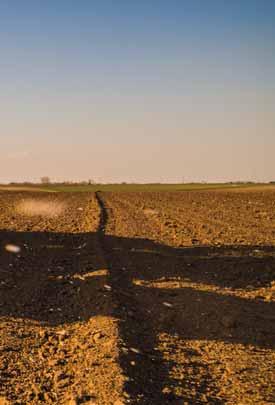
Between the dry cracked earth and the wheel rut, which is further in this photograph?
the dry cracked earth

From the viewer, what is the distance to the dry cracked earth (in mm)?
5477

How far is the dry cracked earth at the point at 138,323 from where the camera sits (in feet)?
18.0

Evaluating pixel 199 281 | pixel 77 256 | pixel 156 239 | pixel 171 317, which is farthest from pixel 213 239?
pixel 171 317

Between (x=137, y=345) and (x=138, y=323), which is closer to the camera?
(x=137, y=345)

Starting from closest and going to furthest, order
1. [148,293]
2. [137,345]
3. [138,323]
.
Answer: [137,345]
[138,323]
[148,293]

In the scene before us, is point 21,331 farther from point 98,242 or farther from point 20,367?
point 98,242

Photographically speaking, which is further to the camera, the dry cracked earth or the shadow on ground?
the shadow on ground

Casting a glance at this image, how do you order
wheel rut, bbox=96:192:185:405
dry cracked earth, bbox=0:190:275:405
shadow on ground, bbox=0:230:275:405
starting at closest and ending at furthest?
wheel rut, bbox=96:192:185:405, dry cracked earth, bbox=0:190:275:405, shadow on ground, bbox=0:230:275:405

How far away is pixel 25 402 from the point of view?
511 centimetres

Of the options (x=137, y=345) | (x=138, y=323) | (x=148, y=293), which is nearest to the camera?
(x=137, y=345)

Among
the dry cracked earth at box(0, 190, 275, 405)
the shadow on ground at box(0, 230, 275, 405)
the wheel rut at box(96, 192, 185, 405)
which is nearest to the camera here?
the wheel rut at box(96, 192, 185, 405)

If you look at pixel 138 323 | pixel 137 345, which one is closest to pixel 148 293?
pixel 138 323

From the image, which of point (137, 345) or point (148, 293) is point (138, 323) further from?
point (148, 293)

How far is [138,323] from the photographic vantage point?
777cm
